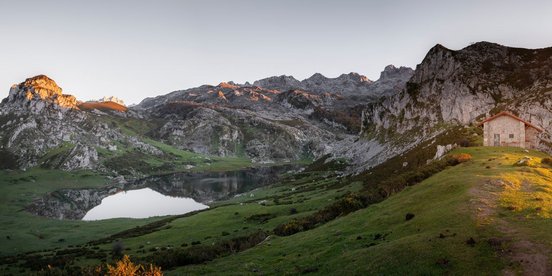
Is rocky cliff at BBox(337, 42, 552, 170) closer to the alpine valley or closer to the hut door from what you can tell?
the alpine valley

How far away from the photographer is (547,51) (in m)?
134

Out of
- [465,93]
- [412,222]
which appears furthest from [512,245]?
[465,93]

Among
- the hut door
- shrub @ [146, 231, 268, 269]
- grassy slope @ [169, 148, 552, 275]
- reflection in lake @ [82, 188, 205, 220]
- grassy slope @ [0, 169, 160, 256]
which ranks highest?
the hut door

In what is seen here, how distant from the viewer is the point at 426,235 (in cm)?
3216

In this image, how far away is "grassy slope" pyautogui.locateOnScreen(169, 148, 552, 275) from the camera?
90.9 feet

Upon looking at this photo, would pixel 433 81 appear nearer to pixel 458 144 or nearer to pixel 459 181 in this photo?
pixel 458 144

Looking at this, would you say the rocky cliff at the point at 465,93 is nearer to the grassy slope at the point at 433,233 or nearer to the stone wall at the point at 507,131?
the stone wall at the point at 507,131

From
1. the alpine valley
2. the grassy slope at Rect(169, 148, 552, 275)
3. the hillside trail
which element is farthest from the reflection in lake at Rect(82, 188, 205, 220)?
the hillside trail

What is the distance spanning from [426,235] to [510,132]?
188 ft

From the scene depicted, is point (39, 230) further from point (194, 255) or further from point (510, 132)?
point (510, 132)

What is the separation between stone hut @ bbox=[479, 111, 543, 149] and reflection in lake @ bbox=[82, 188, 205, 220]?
10433 centimetres

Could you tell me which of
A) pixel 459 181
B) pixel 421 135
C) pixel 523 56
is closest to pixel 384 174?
pixel 421 135

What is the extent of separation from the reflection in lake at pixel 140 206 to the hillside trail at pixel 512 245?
119m

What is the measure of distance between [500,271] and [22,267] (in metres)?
66.7
